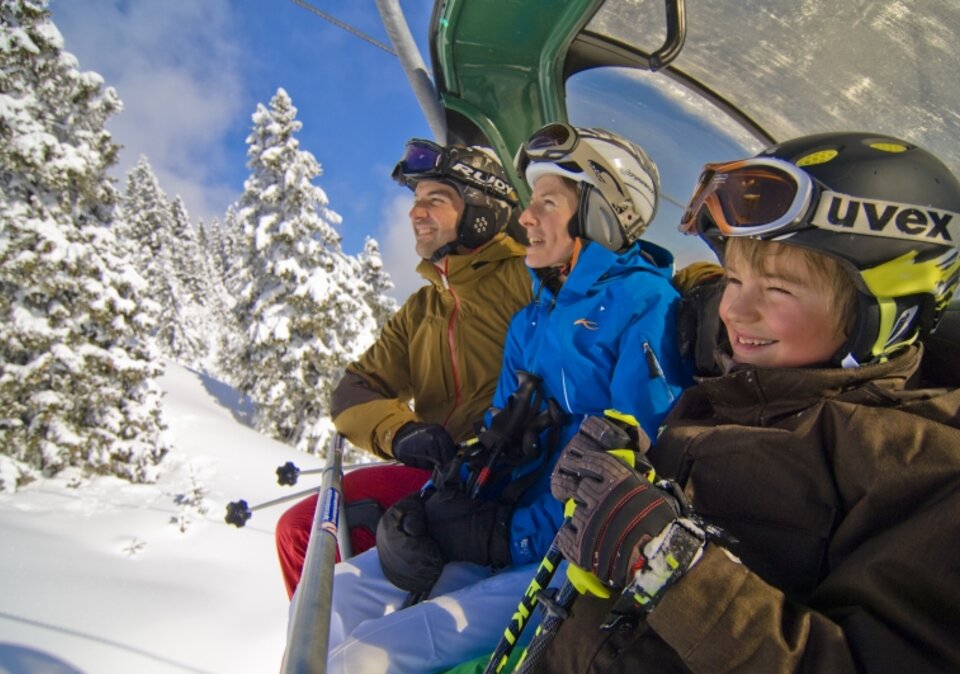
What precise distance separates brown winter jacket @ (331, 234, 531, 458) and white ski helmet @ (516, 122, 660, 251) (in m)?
0.81

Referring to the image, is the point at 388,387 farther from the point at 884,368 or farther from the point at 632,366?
the point at 884,368

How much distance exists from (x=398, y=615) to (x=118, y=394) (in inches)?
662

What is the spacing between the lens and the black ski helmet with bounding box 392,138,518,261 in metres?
3.52

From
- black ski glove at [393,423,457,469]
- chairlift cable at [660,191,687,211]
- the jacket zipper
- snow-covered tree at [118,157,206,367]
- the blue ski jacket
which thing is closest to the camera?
the blue ski jacket

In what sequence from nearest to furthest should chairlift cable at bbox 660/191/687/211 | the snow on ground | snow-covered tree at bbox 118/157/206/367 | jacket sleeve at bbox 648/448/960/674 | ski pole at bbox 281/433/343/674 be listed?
jacket sleeve at bbox 648/448/960/674, ski pole at bbox 281/433/343/674, chairlift cable at bbox 660/191/687/211, the snow on ground, snow-covered tree at bbox 118/157/206/367

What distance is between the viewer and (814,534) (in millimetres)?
1223

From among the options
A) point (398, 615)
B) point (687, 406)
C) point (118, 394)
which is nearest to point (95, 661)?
point (398, 615)

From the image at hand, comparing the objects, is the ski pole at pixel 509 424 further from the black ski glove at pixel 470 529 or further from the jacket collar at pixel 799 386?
the jacket collar at pixel 799 386

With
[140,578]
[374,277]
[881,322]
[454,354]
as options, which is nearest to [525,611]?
[881,322]

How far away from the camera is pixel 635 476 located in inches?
50.8

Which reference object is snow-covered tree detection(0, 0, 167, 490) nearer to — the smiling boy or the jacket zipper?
the jacket zipper

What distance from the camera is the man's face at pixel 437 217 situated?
11.6ft

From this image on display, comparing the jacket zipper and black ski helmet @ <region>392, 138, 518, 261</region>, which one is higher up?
black ski helmet @ <region>392, 138, 518, 261</region>

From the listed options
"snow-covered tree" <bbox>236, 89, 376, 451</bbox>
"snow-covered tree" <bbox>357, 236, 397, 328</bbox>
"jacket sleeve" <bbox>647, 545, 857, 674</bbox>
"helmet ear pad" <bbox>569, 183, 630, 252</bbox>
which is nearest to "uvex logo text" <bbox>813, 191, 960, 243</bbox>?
"jacket sleeve" <bbox>647, 545, 857, 674</bbox>
